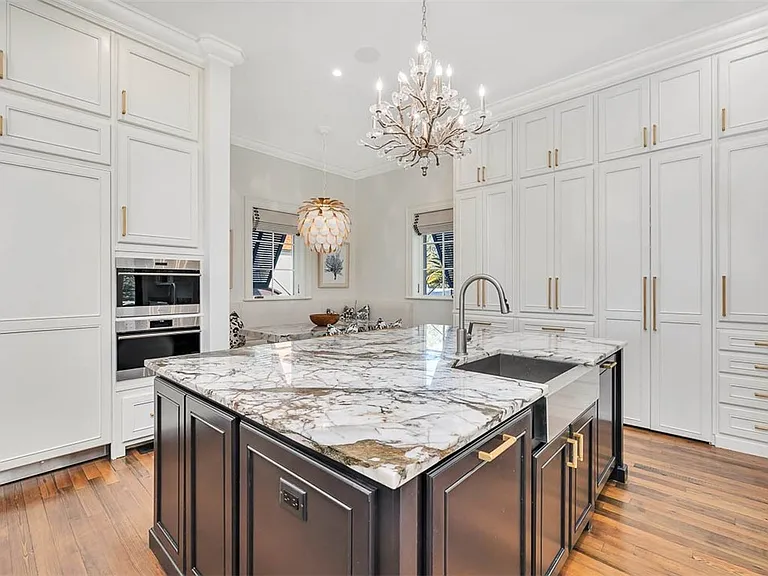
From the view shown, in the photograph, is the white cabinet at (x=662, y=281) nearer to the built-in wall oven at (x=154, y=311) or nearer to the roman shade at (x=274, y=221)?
the built-in wall oven at (x=154, y=311)

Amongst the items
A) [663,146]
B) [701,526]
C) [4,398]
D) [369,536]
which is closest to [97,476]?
[4,398]

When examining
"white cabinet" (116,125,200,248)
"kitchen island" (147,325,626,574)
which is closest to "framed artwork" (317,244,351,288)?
"white cabinet" (116,125,200,248)

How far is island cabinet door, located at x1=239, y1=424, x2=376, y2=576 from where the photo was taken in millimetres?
907

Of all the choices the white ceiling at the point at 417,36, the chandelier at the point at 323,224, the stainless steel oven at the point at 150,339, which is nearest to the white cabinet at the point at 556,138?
the white ceiling at the point at 417,36

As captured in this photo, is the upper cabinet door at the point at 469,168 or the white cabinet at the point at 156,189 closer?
the white cabinet at the point at 156,189

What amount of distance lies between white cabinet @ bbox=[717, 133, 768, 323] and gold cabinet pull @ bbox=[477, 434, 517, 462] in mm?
2746

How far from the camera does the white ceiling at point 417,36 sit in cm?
278

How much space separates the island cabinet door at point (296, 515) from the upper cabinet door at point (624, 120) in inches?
142

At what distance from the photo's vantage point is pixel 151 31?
9.63 ft

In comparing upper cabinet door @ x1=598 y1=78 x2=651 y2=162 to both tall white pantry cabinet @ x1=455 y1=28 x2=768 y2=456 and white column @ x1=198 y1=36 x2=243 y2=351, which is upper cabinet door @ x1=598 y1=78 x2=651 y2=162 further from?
white column @ x1=198 y1=36 x2=243 y2=351

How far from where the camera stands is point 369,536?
2.89ft

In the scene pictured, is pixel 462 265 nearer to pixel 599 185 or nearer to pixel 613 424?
pixel 599 185

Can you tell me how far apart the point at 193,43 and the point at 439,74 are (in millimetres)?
2002

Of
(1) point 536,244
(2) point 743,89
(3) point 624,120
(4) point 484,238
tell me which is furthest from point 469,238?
(2) point 743,89
